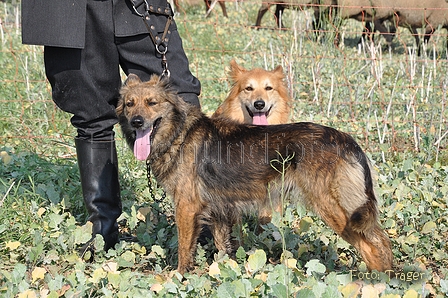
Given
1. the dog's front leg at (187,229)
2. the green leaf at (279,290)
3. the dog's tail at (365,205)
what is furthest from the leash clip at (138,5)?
the green leaf at (279,290)

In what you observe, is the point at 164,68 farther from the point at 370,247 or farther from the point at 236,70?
the point at 236,70

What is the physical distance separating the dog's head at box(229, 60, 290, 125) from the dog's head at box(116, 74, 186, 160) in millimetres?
1703

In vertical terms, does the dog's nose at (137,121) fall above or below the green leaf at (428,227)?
above

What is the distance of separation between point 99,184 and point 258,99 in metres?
1.95

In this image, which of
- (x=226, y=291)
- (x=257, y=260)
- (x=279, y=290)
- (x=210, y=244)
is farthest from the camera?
(x=210, y=244)

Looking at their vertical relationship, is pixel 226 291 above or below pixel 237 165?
below

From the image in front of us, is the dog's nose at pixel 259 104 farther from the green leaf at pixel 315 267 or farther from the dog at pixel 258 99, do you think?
the green leaf at pixel 315 267

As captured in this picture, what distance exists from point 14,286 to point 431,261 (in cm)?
259

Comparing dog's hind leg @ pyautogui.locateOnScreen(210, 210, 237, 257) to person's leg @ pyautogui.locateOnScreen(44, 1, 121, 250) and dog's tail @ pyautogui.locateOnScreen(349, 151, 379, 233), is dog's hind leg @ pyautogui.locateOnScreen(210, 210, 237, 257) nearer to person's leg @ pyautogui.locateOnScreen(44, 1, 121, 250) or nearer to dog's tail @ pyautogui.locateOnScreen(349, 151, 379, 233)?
person's leg @ pyautogui.locateOnScreen(44, 1, 121, 250)

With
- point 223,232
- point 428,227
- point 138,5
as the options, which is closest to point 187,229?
point 223,232

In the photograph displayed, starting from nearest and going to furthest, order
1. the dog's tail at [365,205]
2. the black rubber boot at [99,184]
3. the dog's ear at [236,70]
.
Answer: the dog's tail at [365,205]
the black rubber boot at [99,184]
the dog's ear at [236,70]

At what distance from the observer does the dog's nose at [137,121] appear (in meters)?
3.27

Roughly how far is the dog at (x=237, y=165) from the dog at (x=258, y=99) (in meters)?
1.56

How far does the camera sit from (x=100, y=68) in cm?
347
